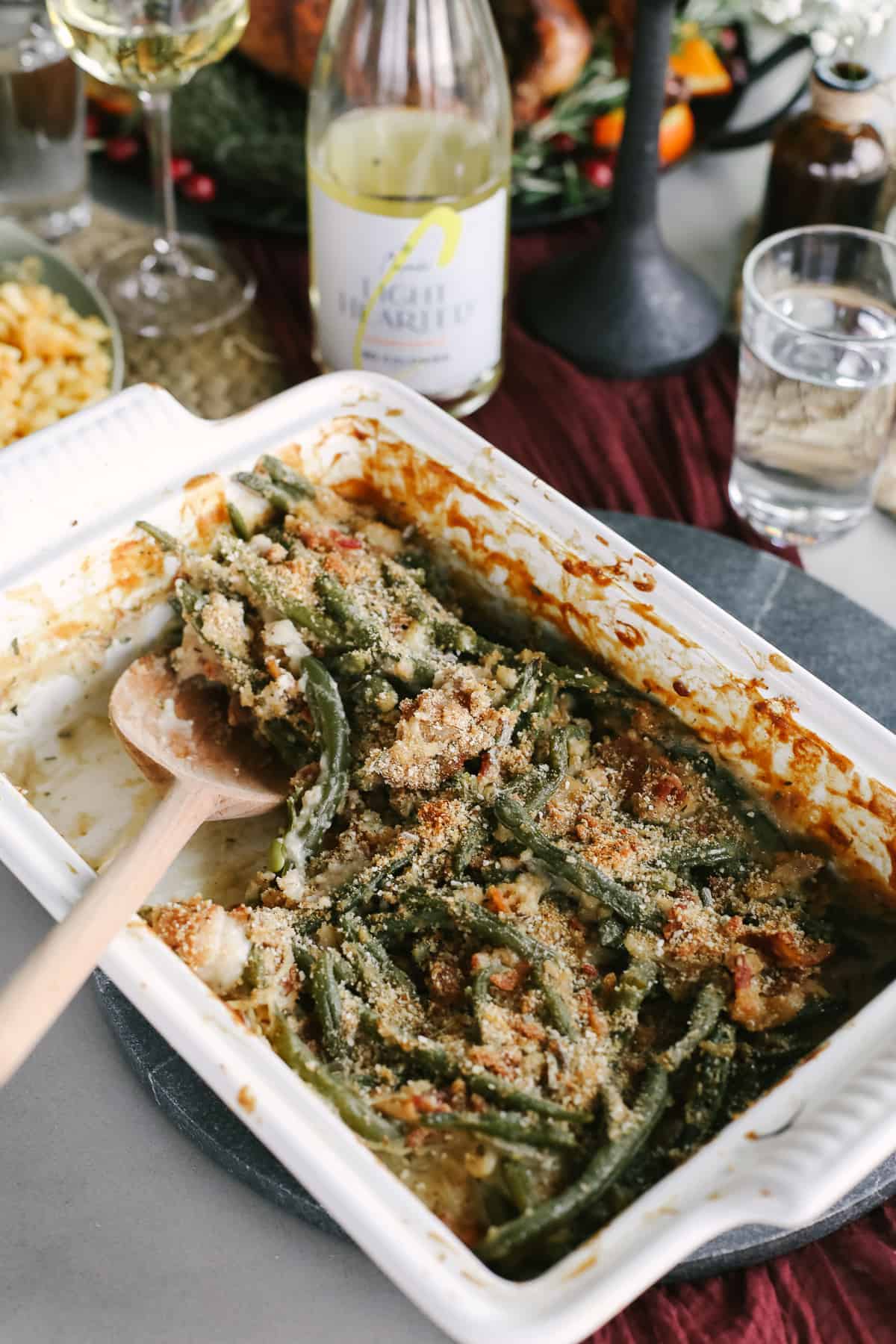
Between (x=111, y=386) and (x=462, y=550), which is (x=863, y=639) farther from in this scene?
(x=111, y=386)

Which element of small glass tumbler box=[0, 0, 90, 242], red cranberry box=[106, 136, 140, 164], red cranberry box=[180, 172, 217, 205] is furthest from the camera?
red cranberry box=[106, 136, 140, 164]

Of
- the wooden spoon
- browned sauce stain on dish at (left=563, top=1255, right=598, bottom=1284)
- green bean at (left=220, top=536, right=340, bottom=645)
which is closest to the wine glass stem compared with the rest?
green bean at (left=220, top=536, right=340, bottom=645)

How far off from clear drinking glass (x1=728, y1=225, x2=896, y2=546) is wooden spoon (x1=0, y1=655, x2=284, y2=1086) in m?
0.91

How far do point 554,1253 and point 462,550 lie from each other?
813mm

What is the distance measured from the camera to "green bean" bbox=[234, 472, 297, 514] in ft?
5.27

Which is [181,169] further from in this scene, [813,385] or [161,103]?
[813,385]

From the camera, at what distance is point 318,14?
237 centimetres

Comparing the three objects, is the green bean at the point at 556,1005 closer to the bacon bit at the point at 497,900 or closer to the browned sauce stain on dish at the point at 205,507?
the bacon bit at the point at 497,900

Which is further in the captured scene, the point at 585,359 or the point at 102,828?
the point at 585,359

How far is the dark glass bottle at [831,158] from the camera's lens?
2062 mm

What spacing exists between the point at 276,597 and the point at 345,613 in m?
0.08

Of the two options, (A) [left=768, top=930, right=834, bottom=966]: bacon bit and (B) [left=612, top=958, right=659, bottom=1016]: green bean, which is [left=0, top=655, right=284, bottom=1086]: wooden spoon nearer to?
(B) [left=612, top=958, right=659, bottom=1016]: green bean

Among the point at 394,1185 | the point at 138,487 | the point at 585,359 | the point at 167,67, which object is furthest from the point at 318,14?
the point at 394,1185

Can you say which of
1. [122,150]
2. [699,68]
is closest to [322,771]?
[122,150]
